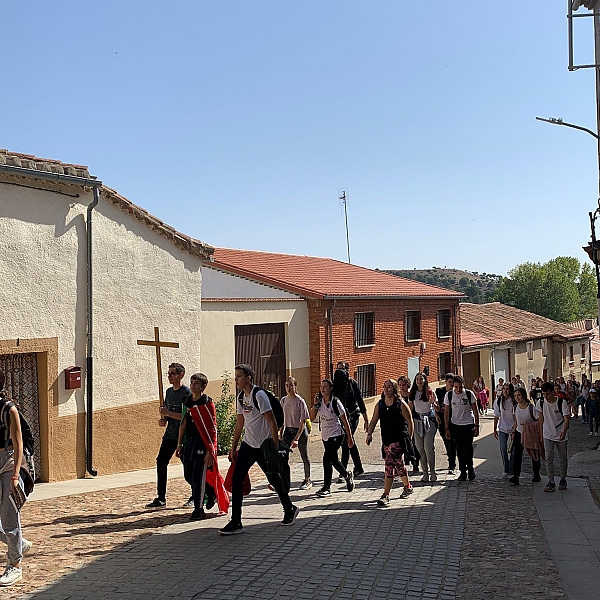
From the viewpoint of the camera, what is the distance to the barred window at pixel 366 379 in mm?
25125

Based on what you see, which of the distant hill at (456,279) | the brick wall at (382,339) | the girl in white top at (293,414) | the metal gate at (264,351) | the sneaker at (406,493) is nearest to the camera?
the sneaker at (406,493)

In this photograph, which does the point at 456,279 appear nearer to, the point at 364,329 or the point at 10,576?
the point at 364,329

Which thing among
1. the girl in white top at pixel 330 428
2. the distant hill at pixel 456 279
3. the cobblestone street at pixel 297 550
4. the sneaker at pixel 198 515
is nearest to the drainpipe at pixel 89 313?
the cobblestone street at pixel 297 550

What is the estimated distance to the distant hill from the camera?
470 ft

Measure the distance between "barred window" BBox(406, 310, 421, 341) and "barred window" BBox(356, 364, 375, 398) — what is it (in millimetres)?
3173

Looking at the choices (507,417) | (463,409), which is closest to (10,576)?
(463,409)

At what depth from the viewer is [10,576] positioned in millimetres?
5090

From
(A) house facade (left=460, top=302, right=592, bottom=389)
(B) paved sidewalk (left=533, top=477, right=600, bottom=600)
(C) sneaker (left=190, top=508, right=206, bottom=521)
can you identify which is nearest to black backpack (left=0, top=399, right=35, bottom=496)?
(C) sneaker (left=190, top=508, right=206, bottom=521)

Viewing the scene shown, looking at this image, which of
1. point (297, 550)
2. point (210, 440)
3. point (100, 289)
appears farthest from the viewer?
point (100, 289)

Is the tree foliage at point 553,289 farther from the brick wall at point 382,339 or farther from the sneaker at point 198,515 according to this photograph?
the sneaker at point 198,515

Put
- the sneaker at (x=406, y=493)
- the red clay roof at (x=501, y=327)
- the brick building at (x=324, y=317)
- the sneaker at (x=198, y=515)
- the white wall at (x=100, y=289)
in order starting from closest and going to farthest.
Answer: the sneaker at (x=198, y=515) → the sneaker at (x=406, y=493) → the white wall at (x=100, y=289) → the brick building at (x=324, y=317) → the red clay roof at (x=501, y=327)

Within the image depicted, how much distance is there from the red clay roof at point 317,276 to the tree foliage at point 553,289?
176ft

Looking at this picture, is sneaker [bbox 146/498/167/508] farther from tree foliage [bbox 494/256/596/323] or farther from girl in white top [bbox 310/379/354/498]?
tree foliage [bbox 494/256/596/323]

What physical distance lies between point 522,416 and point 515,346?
1094 inches
